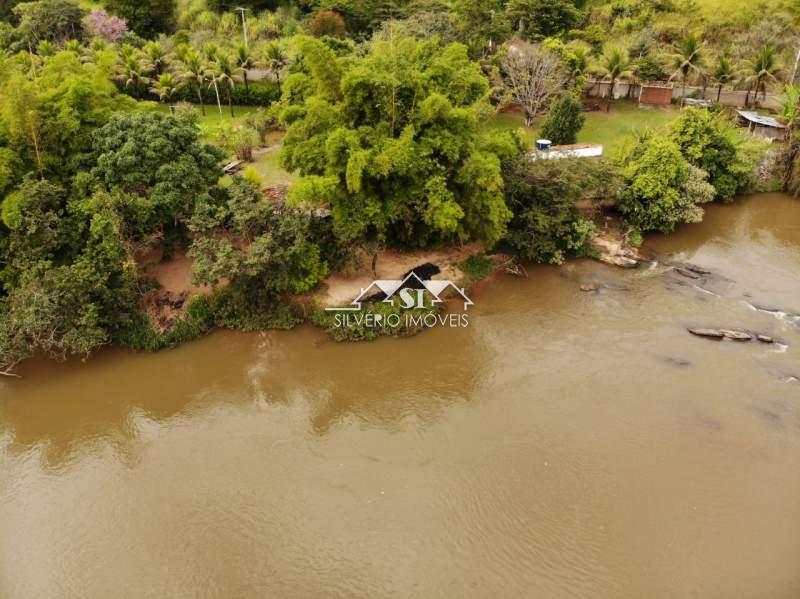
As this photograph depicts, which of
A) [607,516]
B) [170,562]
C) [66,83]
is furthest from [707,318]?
[66,83]

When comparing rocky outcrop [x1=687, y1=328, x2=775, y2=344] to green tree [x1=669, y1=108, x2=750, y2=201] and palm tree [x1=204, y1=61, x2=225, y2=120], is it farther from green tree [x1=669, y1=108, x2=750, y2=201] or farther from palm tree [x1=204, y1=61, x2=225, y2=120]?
palm tree [x1=204, y1=61, x2=225, y2=120]

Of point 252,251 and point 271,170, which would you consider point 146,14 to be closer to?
point 271,170

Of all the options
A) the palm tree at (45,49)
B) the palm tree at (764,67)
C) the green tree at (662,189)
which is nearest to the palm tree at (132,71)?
the palm tree at (45,49)

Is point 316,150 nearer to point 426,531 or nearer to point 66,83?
point 66,83

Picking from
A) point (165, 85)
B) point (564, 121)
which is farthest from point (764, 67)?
point (165, 85)

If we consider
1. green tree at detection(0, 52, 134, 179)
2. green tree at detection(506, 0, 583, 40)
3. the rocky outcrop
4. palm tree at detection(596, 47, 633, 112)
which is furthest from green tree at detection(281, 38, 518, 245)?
green tree at detection(506, 0, 583, 40)
